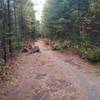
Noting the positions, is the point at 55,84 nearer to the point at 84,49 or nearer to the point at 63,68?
the point at 63,68

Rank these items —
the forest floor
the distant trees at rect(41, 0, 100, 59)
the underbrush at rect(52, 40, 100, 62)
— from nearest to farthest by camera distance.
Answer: the forest floor < the underbrush at rect(52, 40, 100, 62) < the distant trees at rect(41, 0, 100, 59)

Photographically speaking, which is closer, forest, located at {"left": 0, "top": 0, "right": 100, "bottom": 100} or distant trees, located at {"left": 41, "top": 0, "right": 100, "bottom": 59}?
forest, located at {"left": 0, "top": 0, "right": 100, "bottom": 100}

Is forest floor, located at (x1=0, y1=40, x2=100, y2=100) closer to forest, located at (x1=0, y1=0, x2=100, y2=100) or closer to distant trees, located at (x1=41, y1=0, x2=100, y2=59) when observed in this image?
forest, located at (x1=0, y1=0, x2=100, y2=100)

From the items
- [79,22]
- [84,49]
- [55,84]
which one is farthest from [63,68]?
[79,22]

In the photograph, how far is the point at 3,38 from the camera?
1405 centimetres

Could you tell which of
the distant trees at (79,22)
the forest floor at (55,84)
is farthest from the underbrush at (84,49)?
the forest floor at (55,84)

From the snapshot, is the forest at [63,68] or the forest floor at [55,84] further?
the forest at [63,68]

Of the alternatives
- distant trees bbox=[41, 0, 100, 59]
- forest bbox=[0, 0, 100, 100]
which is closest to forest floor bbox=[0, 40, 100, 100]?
forest bbox=[0, 0, 100, 100]

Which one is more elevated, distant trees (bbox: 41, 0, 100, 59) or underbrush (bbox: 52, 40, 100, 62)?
distant trees (bbox: 41, 0, 100, 59)

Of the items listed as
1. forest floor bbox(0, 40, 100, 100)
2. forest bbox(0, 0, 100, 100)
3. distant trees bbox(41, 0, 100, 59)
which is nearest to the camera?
forest floor bbox(0, 40, 100, 100)

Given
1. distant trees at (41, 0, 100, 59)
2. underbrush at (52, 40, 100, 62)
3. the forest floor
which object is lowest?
the forest floor

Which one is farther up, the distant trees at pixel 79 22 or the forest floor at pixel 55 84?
the distant trees at pixel 79 22

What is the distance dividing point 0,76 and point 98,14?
1105 cm

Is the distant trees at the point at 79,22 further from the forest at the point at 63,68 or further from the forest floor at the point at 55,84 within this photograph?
the forest floor at the point at 55,84
